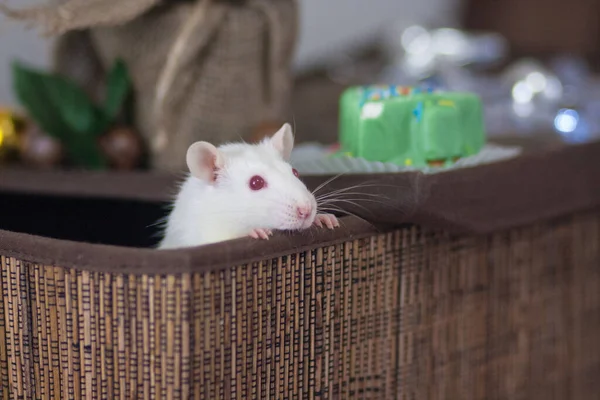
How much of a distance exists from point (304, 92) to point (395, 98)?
0.73m

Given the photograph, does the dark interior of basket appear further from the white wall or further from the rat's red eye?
the white wall

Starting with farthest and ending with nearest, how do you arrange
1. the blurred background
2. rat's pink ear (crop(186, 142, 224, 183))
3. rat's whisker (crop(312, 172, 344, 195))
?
1. the blurred background
2. rat's whisker (crop(312, 172, 344, 195))
3. rat's pink ear (crop(186, 142, 224, 183))

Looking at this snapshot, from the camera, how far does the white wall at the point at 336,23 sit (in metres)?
1.63

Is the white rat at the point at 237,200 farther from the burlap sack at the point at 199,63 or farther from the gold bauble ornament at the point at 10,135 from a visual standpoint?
the gold bauble ornament at the point at 10,135

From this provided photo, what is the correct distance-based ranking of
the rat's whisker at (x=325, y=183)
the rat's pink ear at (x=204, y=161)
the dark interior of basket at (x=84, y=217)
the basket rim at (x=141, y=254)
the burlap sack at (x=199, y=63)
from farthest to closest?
the burlap sack at (x=199, y=63) → the dark interior of basket at (x=84, y=217) → the rat's whisker at (x=325, y=183) → the rat's pink ear at (x=204, y=161) → the basket rim at (x=141, y=254)

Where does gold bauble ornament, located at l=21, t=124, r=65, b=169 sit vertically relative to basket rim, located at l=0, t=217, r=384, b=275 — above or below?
above

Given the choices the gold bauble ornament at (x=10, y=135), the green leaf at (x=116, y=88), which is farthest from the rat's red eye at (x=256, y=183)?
the gold bauble ornament at (x=10, y=135)

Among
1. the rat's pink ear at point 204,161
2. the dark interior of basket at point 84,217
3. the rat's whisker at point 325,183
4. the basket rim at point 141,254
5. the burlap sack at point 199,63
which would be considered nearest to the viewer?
the basket rim at point 141,254

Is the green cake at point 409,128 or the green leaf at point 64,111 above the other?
the green leaf at point 64,111

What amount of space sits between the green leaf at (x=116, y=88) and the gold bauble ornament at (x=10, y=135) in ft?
0.47

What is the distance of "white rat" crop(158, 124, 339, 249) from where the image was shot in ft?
2.64

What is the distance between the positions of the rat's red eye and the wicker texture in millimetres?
82

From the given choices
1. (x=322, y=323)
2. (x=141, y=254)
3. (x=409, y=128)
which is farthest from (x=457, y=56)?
(x=141, y=254)

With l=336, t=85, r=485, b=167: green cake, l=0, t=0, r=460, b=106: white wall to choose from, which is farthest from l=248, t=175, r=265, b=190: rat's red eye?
l=0, t=0, r=460, b=106: white wall
